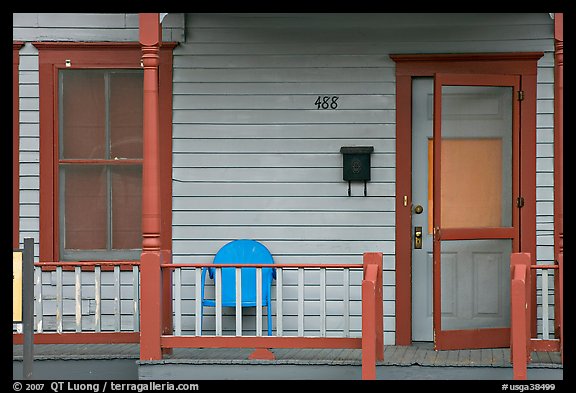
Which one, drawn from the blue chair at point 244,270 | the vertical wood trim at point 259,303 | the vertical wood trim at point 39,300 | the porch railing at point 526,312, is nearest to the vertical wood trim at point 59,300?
the vertical wood trim at point 39,300

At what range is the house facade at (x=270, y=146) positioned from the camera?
8531 millimetres

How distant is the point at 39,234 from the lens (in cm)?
868

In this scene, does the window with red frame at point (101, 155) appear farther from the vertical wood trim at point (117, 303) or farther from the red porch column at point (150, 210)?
the red porch column at point (150, 210)

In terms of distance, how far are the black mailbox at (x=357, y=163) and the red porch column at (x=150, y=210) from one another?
171cm

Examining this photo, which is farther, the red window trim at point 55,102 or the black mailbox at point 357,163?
the red window trim at point 55,102

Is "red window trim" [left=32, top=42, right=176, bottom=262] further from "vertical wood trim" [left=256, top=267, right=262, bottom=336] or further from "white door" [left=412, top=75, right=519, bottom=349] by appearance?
"white door" [left=412, top=75, right=519, bottom=349]

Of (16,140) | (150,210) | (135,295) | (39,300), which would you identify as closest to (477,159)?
(150,210)

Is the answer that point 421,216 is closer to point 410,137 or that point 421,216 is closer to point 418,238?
point 418,238

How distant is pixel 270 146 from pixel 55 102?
71.9 inches

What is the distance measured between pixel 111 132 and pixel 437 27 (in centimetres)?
284

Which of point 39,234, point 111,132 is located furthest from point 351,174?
point 39,234

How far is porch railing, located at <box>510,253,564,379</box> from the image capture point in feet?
23.5
